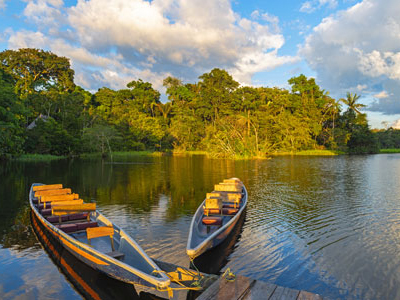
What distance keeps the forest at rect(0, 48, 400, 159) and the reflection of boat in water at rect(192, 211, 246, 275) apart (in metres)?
43.6

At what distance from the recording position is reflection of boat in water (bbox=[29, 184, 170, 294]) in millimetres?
6304

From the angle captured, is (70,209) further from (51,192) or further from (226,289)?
(226,289)

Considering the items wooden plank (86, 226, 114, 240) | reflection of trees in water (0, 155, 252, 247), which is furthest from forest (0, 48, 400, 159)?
wooden plank (86, 226, 114, 240)

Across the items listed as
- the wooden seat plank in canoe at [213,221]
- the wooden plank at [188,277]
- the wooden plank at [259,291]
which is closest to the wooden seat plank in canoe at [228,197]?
the wooden seat plank in canoe at [213,221]

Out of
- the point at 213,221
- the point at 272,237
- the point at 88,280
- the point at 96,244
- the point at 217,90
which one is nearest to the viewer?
the point at 88,280

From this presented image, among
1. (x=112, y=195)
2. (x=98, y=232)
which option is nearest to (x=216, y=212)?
(x=98, y=232)

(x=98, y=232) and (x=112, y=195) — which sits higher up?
(x=98, y=232)

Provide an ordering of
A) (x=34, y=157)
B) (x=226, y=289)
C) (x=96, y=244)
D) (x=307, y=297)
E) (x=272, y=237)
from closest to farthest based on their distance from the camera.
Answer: (x=307, y=297) → (x=226, y=289) → (x=96, y=244) → (x=272, y=237) → (x=34, y=157)

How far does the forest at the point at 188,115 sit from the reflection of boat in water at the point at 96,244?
43339 mm

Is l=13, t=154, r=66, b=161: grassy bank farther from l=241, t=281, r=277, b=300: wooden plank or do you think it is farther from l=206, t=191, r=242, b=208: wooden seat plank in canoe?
l=241, t=281, r=277, b=300: wooden plank

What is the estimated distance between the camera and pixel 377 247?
34.1ft

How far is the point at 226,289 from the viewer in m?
5.68

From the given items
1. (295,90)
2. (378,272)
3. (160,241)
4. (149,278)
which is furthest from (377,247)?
(295,90)

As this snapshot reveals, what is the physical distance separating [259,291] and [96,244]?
5.71 meters
